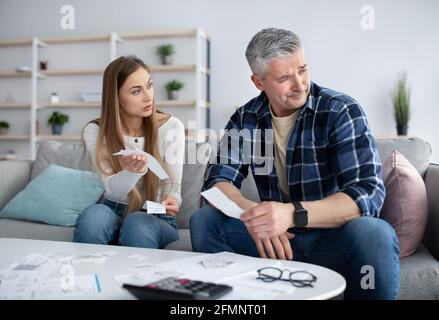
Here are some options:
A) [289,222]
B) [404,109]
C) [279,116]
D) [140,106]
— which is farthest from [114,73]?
[404,109]

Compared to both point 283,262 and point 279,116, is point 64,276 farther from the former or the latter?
point 279,116

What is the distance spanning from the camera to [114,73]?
1.86m

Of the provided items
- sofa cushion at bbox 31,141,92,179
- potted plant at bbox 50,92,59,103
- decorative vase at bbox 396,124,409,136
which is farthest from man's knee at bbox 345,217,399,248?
potted plant at bbox 50,92,59,103

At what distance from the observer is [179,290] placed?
2.73 ft

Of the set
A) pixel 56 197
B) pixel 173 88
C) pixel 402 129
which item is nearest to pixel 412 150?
pixel 56 197

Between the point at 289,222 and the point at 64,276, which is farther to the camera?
the point at 289,222

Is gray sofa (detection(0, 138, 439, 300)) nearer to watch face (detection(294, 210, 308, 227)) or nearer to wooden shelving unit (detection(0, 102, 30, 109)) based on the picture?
watch face (detection(294, 210, 308, 227))

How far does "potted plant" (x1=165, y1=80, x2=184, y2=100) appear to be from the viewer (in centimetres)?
441

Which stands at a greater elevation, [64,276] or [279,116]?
[279,116]

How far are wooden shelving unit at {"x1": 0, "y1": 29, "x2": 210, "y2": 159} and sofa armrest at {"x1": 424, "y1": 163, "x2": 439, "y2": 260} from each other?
9.32 ft

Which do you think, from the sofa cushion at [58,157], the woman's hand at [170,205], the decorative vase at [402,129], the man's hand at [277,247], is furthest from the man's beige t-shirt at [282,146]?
the decorative vase at [402,129]
